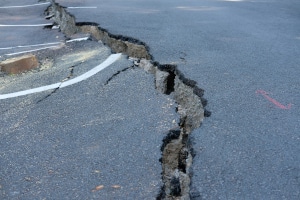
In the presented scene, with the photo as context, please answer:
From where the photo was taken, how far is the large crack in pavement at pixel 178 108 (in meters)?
2.75

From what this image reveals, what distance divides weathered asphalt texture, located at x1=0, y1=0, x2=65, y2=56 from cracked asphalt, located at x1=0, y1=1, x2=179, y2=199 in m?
2.96

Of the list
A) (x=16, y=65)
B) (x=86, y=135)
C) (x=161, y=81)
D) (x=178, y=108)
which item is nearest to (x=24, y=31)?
(x=16, y=65)

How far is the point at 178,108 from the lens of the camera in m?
3.74

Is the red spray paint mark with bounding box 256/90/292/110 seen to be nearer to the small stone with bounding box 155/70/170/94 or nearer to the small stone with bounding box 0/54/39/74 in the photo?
the small stone with bounding box 155/70/170/94

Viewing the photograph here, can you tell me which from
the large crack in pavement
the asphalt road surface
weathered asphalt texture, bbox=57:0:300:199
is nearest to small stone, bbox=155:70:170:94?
the large crack in pavement

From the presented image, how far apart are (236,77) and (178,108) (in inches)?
36.9

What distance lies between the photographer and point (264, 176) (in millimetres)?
2574

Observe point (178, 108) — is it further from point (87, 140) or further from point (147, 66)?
point (147, 66)

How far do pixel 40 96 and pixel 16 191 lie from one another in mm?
1823

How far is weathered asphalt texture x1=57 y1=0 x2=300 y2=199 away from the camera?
8.48 ft

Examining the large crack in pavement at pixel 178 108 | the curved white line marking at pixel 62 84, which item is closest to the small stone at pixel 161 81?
the large crack in pavement at pixel 178 108

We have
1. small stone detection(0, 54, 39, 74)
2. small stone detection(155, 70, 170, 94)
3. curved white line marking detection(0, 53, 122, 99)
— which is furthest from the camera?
small stone detection(0, 54, 39, 74)

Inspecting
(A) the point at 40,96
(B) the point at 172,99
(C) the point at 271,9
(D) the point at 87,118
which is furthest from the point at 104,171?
(C) the point at 271,9

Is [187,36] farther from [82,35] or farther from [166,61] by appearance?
[82,35]
